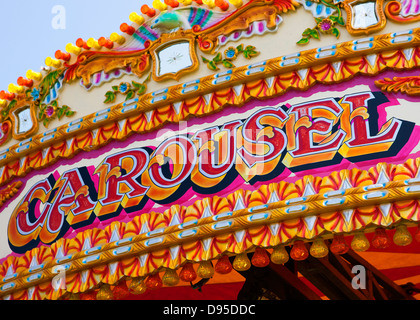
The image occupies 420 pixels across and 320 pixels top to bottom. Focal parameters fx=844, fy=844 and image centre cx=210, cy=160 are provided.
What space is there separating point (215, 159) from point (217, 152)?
44 millimetres

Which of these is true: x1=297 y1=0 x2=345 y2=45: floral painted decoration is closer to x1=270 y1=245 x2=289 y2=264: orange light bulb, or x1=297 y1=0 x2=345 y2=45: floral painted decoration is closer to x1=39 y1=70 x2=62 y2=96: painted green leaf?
x1=270 y1=245 x2=289 y2=264: orange light bulb

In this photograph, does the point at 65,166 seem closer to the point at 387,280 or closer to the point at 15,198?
the point at 15,198

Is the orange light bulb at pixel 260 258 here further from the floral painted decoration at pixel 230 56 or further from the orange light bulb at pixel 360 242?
the floral painted decoration at pixel 230 56

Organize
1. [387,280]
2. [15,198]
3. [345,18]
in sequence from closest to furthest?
[345,18]
[15,198]
[387,280]

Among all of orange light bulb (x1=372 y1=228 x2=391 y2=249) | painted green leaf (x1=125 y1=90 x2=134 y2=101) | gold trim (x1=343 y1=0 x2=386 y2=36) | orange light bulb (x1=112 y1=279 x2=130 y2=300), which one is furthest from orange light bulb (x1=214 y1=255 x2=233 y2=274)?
gold trim (x1=343 y1=0 x2=386 y2=36)

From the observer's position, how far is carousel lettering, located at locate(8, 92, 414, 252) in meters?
4.50

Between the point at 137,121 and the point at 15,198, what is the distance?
3.43 ft

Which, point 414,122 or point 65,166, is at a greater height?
point 65,166

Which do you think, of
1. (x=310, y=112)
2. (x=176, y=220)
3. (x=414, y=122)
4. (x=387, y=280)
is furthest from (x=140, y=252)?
(x=387, y=280)

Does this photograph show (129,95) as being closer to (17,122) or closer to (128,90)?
(128,90)

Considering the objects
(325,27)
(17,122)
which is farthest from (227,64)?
(17,122)

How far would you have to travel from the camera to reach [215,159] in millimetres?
4801

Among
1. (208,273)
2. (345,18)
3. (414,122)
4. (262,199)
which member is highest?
(345,18)

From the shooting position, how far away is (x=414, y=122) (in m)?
4.44
